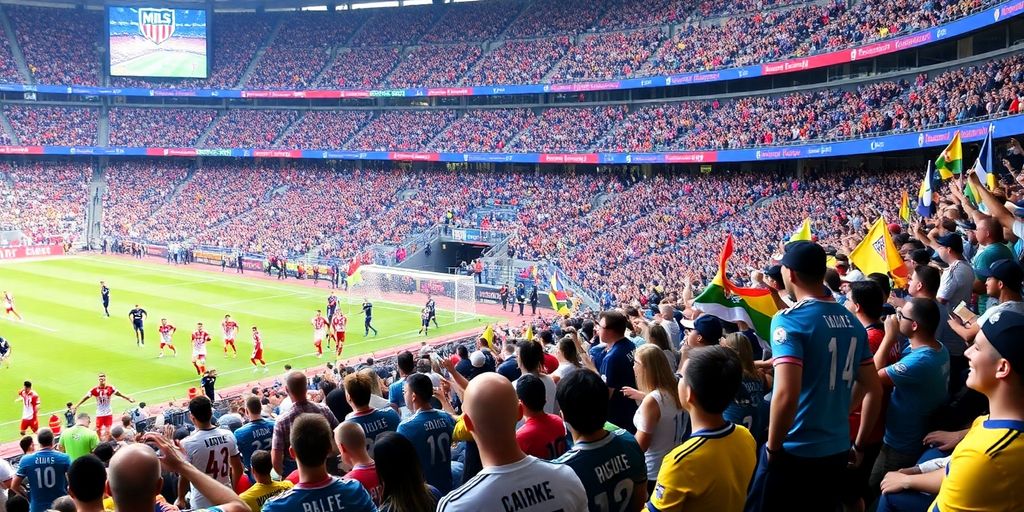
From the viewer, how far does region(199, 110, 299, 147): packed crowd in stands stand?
214 feet

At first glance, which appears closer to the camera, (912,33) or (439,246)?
(912,33)

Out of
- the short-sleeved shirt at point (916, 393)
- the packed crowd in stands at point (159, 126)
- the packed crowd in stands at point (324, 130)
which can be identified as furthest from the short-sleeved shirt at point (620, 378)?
the packed crowd in stands at point (159, 126)

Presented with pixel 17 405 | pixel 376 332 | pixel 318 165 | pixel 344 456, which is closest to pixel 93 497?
pixel 344 456

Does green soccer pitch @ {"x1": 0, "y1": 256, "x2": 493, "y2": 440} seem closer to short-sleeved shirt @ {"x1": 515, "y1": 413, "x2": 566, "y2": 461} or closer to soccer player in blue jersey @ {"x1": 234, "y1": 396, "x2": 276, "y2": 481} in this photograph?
soccer player in blue jersey @ {"x1": 234, "y1": 396, "x2": 276, "y2": 481}

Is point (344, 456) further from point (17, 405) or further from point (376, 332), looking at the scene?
point (376, 332)

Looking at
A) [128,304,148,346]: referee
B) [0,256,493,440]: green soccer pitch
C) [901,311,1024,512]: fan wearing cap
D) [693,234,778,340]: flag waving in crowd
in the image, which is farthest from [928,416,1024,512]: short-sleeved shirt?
[128,304,148,346]: referee

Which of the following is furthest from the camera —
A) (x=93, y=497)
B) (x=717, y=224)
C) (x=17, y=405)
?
(x=717, y=224)

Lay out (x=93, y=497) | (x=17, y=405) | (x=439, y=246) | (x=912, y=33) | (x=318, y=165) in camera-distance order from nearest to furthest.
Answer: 1. (x=93, y=497)
2. (x=17, y=405)
3. (x=912, y=33)
4. (x=439, y=246)
5. (x=318, y=165)

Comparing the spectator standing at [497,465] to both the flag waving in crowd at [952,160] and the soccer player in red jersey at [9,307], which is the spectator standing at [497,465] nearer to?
the flag waving in crowd at [952,160]

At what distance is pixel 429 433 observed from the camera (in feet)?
22.3

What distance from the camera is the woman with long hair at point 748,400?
5.96 meters

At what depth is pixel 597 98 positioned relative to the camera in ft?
175

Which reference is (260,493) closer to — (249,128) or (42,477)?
(42,477)

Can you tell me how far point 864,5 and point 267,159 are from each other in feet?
145
